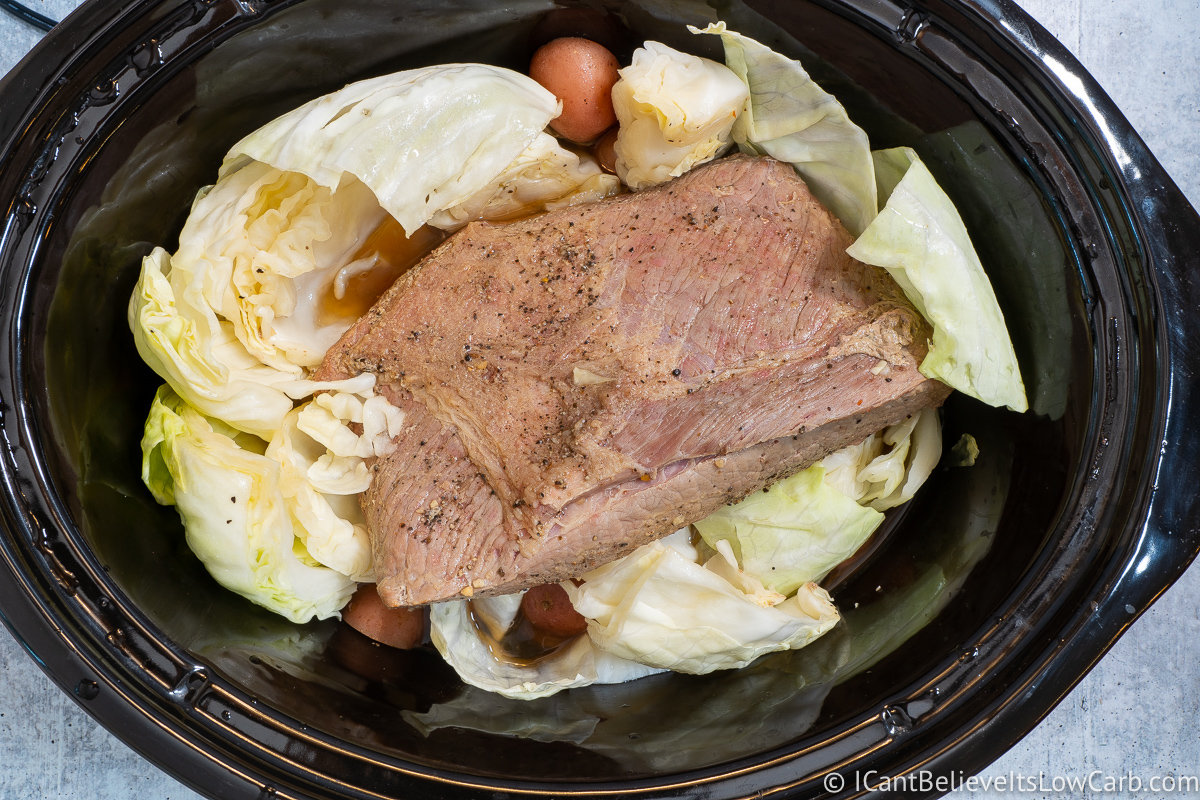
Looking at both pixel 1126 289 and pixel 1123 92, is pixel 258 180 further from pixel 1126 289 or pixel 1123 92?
pixel 1123 92

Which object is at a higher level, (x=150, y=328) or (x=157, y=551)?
(x=150, y=328)

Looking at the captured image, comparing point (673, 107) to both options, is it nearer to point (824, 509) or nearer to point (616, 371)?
point (616, 371)

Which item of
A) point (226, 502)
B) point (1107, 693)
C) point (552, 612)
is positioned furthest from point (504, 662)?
point (1107, 693)

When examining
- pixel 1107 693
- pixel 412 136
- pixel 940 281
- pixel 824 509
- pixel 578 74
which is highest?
pixel 578 74

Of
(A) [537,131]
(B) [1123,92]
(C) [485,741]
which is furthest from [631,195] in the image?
(B) [1123,92]

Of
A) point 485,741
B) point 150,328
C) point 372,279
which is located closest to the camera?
point 150,328

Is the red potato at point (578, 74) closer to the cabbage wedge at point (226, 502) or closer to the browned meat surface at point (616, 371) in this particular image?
the browned meat surface at point (616, 371)

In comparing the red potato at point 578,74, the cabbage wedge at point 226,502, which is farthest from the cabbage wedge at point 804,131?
the cabbage wedge at point 226,502
